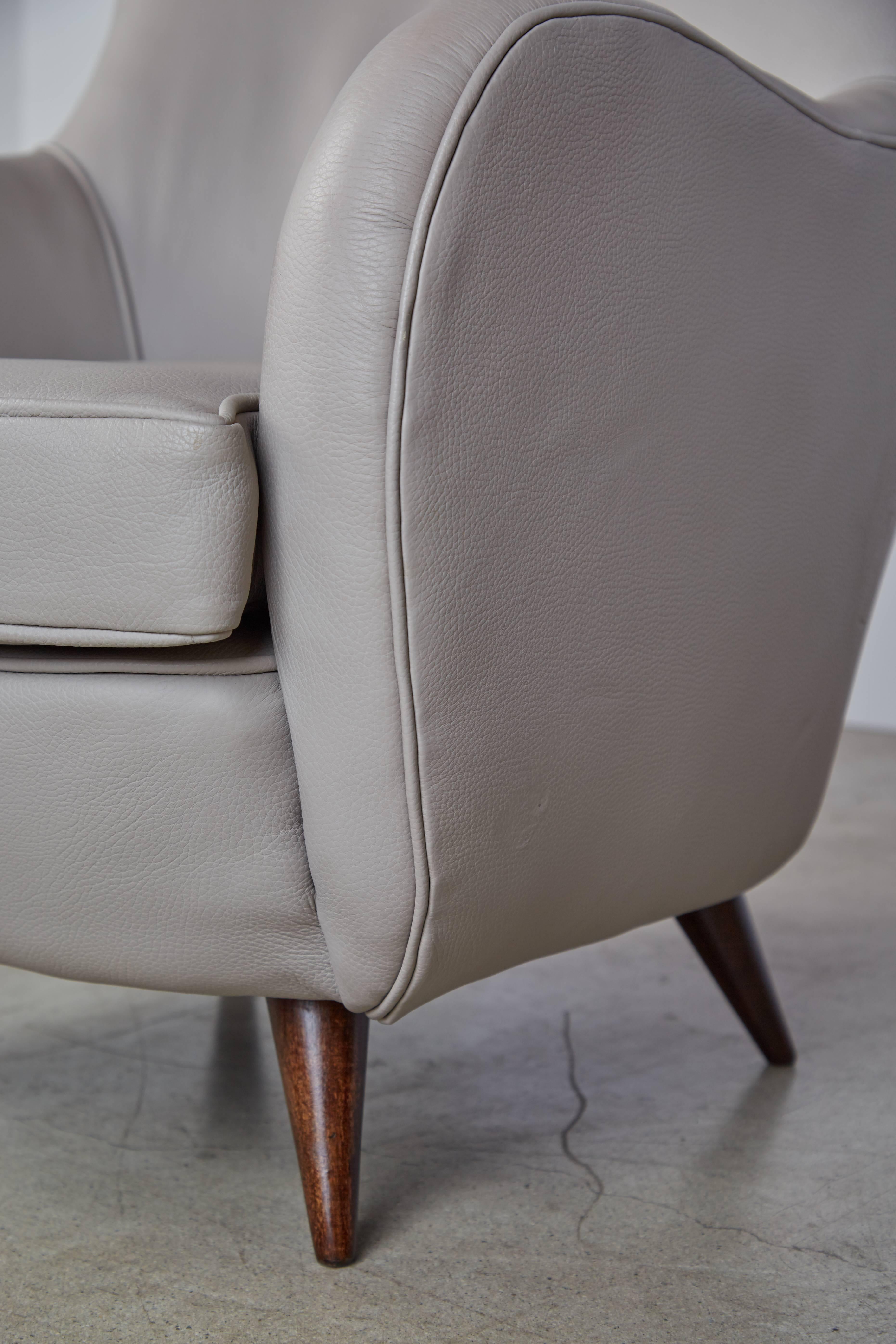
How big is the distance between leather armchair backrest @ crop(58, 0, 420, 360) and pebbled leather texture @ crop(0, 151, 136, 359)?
0.09 feet

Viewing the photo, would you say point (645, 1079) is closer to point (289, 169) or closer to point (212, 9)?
point (289, 169)

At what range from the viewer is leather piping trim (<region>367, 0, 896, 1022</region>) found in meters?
0.53

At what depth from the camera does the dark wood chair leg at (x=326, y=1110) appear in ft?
2.25

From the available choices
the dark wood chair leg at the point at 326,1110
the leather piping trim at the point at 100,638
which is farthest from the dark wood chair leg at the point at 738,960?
the leather piping trim at the point at 100,638

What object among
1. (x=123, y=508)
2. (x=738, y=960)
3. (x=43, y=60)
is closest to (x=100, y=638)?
(x=123, y=508)

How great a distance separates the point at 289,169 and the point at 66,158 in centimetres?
21

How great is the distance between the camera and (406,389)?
0.54m

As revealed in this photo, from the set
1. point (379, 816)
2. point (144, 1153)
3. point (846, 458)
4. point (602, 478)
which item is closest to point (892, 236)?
point (846, 458)

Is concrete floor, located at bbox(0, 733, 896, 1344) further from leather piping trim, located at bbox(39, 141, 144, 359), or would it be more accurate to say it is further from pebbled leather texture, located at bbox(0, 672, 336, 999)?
leather piping trim, located at bbox(39, 141, 144, 359)

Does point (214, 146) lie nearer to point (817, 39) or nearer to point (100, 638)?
point (817, 39)

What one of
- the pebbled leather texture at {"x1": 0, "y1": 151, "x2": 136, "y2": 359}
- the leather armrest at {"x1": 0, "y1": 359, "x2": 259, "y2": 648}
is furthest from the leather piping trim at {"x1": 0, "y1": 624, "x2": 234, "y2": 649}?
the pebbled leather texture at {"x1": 0, "y1": 151, "x2": 136, "y2": 359}

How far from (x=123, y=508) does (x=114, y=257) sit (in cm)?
70

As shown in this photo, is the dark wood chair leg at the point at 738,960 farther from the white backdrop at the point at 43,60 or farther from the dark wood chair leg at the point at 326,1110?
the white backdrop at the point at 43,60

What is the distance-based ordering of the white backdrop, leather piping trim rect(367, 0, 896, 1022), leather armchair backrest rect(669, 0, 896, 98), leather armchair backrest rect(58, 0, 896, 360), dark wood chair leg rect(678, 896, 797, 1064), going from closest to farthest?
1. leather piping trim rect(367, 0, 896, 1022)
2. leather armchair backrest rect(669, 0, 896, 98)
3. dark wood chair leg rect(678, 896, 797, 1064)
4. leather armchair backrest rect(58, 0, 896, 360)
5. the white backdrop
